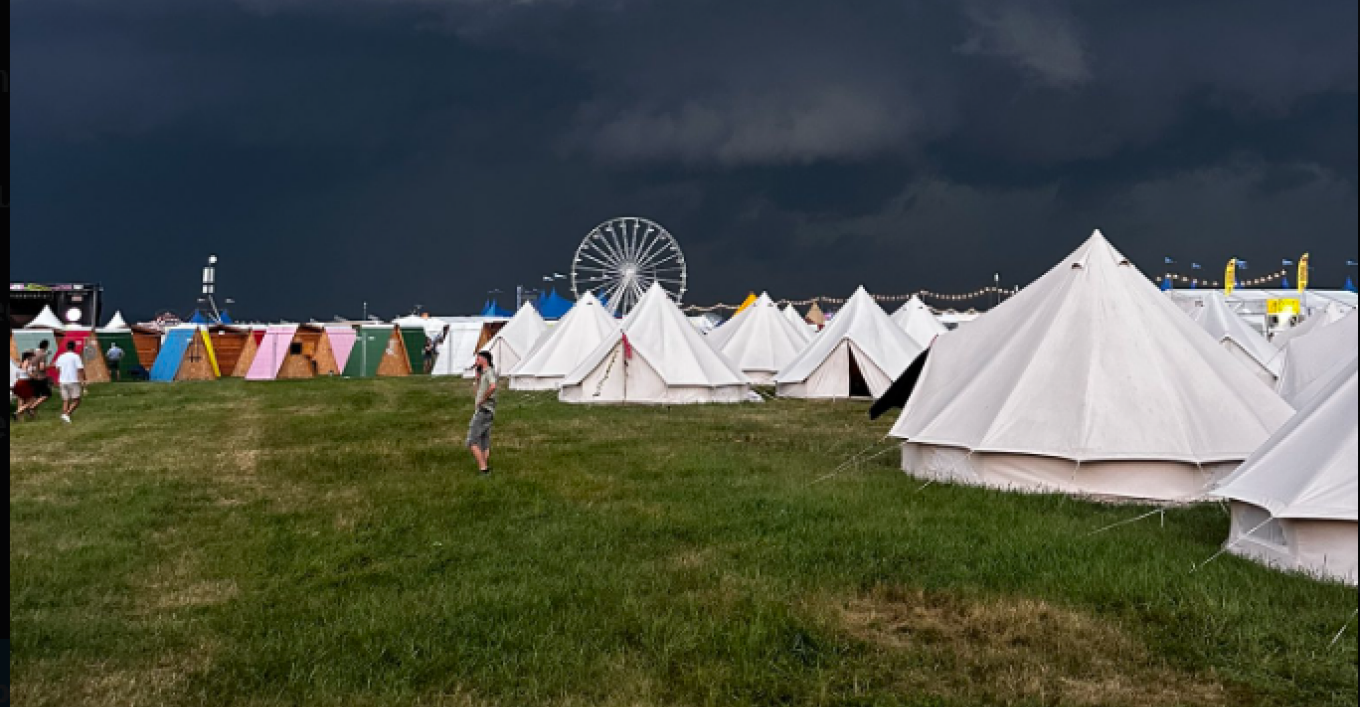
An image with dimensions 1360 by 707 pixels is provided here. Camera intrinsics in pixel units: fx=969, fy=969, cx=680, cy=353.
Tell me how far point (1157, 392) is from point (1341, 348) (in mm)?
5922

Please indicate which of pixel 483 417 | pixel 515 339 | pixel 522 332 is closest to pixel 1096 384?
pixel 483 417

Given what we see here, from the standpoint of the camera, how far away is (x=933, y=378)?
11102 millimetres

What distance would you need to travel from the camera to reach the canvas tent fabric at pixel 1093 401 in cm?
889

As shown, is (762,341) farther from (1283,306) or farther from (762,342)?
(1283,306)

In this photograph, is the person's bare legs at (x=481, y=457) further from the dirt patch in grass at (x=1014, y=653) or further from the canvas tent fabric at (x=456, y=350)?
the canvas tent fabric at (x=456, y=350)

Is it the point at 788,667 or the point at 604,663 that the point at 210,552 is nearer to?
the point at 604,663

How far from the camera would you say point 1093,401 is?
922 cm

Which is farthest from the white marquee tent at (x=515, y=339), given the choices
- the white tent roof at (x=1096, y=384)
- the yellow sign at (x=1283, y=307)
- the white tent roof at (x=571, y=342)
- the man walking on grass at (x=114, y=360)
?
the yellow sign at (x=1283, y=307)

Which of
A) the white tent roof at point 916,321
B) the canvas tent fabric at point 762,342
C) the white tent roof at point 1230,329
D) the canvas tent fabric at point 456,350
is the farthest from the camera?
the canvas tent fabric at point 456,350

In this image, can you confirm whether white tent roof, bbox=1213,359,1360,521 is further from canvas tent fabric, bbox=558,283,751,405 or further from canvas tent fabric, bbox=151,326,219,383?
canvas tent fabric, bbox=151,326,219,383

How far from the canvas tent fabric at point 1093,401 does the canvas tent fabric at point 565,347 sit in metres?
15.9

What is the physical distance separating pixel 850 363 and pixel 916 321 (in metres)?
8.42

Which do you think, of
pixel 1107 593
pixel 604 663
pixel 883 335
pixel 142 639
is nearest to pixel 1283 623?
pixel 1107 593

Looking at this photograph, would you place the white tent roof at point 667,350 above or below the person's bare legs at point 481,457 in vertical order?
above
